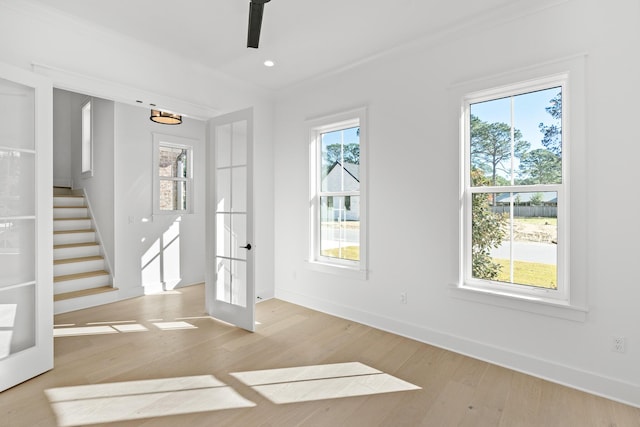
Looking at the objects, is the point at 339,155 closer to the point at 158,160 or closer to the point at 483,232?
the point at 483,232

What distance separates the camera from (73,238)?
488 centimetres

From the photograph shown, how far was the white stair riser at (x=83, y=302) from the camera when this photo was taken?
3965 millimetres

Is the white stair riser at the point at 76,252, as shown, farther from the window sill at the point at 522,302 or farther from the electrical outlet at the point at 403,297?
the window sill at the point at 522,302

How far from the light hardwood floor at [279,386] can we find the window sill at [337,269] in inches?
23.9

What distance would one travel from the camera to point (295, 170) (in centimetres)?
437

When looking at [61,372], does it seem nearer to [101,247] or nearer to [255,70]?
[101,247]

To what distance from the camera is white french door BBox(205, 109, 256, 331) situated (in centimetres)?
342

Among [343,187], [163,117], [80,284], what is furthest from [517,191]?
[80,284]

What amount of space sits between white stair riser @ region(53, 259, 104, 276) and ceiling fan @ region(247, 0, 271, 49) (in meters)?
4.19

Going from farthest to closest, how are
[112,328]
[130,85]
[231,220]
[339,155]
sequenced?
1. [339,155]
2. [231,220]
3. [112,328]
4. [130,85]

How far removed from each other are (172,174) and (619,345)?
5.77 m

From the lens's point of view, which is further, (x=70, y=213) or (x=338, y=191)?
(x=70, y=213)

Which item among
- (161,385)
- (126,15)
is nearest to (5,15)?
(126,15)

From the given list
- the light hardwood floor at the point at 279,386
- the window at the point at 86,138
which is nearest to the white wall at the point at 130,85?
the window at the point at 86,138
